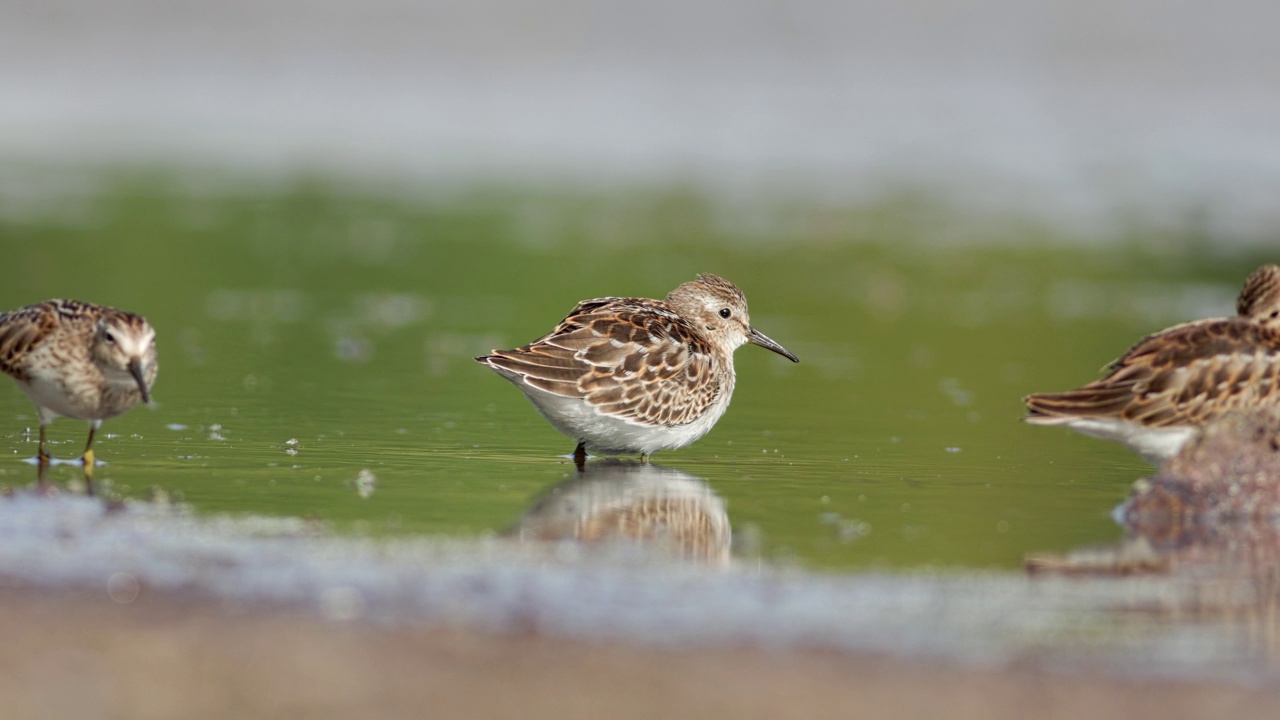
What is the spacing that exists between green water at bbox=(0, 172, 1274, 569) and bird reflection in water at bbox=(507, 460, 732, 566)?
156mm

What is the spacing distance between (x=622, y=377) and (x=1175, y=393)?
3262 mm

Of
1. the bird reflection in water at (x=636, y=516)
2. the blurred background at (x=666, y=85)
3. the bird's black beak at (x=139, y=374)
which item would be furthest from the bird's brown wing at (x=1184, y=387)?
the blurred background at (x=666, y=85)

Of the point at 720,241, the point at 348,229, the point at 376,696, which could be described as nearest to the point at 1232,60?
the point at 720,241

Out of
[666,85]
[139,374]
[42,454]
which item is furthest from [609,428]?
[666,85]

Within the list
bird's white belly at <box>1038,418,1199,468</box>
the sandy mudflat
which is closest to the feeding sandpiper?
the sandy mudflat

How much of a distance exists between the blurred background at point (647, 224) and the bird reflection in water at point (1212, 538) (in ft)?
1.06

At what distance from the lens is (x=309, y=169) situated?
31188mm

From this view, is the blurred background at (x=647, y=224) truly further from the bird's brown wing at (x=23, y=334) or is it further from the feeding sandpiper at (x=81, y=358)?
the bird's brown wing at (x=23, y=334)

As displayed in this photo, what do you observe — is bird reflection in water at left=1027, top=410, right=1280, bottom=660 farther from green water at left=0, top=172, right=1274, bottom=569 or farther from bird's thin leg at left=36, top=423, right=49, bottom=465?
bird's thin leg at left=36, top=423, right=49, bottom=465

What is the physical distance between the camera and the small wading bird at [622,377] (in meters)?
10.8

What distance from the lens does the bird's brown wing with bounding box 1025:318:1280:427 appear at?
970cm

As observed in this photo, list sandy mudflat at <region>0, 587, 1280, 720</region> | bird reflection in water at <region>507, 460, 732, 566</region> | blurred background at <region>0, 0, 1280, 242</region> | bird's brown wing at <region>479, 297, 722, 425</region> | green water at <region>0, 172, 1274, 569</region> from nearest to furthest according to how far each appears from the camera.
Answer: sandy mudflat at <region>0, 587, 1280, 720</region>, bird reflection in water at <region>507, 460, 732, 566</region>, green water at <region>0, 172, 1274, 569</region>, bird's brown wing at <region>479, 297, 722, 425</region>, blurred background at <region>0, 0, 1280, 242</region>

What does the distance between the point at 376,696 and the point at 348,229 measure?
62.4 ft

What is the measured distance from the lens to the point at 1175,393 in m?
9.73
